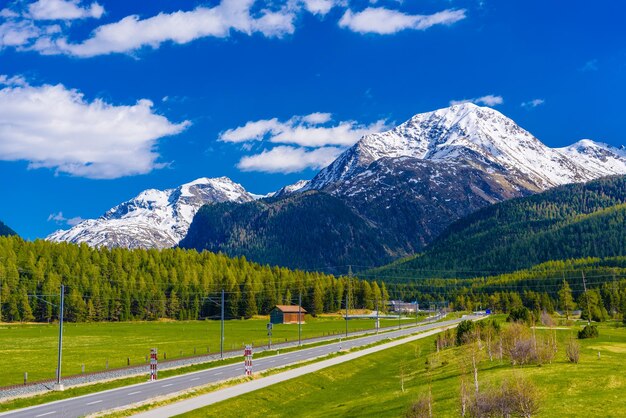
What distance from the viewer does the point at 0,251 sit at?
19550cm

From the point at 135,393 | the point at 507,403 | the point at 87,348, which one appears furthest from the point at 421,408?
the point at 87,348

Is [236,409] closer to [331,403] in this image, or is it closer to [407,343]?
[331,403]

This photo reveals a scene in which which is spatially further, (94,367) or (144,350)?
(144,350)

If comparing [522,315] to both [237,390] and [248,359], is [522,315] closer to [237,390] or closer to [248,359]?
[248,359]

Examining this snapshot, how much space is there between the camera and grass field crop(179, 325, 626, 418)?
34156mm

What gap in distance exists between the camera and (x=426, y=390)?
A: 4344cm

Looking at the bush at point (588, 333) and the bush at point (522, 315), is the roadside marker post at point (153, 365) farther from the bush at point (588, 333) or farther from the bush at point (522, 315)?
the bush at point (522, 315)

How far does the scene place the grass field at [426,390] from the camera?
3416cm

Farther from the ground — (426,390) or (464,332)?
(464,332)

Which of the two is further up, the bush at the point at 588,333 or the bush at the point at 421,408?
the bush at the point at 421,408

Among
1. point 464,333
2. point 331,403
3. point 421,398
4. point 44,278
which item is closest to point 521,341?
point 331,403

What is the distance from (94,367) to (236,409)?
3536 centimetres

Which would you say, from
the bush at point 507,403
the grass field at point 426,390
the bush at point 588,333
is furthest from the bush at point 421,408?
the bush at point 588,333

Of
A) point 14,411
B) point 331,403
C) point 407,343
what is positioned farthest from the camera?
point 407,343
